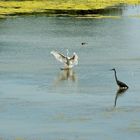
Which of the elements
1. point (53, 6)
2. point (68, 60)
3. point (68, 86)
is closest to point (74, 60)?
point (68, 60)

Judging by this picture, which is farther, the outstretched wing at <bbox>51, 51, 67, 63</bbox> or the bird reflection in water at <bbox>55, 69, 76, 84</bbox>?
the outstretched wing at <bbox>51, 51, 67, 63</bbox>

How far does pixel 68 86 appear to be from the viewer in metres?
21.6

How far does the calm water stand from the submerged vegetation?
1434 centimetres

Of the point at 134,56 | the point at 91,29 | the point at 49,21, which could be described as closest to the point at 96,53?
the point at 134,56

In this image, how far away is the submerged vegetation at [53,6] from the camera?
5372 cm

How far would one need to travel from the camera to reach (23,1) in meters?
64.8

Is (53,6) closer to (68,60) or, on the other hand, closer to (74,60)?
(68,60)

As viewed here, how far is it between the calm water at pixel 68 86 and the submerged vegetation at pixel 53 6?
14.3 metres

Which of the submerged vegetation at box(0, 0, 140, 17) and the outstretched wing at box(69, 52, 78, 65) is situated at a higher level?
the submerged vegetation at box(0, 0, 140, 17)

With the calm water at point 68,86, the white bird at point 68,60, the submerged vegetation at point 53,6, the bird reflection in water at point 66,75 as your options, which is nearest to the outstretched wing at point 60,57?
the white bird at point 68,60

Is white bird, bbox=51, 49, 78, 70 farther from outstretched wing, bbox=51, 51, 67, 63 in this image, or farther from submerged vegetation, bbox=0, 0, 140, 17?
submerged vegetation, bbox=0, 0, 140, 17

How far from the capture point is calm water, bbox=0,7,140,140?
51.2 feet

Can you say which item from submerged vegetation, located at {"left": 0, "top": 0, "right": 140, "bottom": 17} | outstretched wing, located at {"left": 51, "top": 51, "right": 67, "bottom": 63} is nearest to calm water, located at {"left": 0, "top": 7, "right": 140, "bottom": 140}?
outstretched wing, located at {"left": 51, "top": 51, "right": 67, "bottom": 63}

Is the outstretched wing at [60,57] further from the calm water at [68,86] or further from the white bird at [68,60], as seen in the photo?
the calm water at [68,86]
